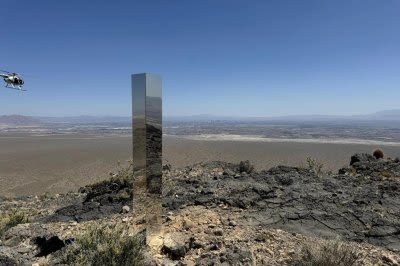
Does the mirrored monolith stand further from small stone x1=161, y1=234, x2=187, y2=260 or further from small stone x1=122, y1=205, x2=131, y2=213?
small stone x1=122, y1=205, x2=131, y2=213

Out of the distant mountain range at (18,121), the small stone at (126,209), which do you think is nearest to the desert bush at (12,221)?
the small stone at (126,209)

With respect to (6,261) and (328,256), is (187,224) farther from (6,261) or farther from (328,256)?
(6,261)

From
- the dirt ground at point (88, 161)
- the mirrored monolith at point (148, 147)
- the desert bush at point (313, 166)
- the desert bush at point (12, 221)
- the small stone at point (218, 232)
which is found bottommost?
the dirt ground at point (88, 161)

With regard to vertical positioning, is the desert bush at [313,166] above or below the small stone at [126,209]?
above

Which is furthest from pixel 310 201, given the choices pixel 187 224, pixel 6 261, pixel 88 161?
pixel 88 161

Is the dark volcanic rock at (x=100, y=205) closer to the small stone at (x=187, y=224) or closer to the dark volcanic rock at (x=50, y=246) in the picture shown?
the dark volcanic rock at (x=50, y=246)

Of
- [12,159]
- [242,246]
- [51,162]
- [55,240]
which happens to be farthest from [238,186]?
[12,159]
